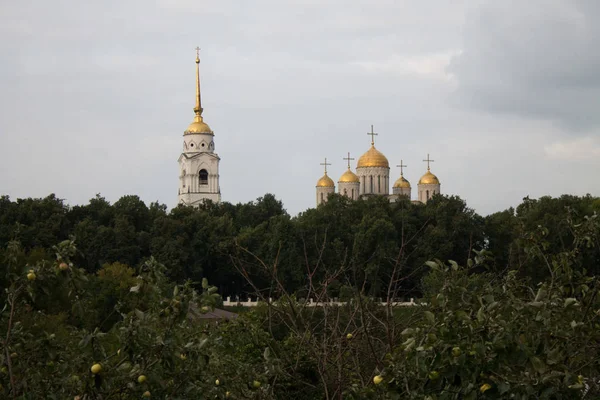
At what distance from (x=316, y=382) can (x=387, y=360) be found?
1036 centimetres

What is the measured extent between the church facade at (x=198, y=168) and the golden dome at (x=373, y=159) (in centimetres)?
1215

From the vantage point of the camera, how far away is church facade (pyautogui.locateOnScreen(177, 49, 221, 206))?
9275cm

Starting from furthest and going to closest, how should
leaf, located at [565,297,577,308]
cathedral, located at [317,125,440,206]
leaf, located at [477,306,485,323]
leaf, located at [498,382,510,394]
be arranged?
cathedral, located at [317,125,440,206] < leaf, located at [565,297,577,308] < leaf, located at [477,306,485,323] < leaf, located at [498,382,510,394]

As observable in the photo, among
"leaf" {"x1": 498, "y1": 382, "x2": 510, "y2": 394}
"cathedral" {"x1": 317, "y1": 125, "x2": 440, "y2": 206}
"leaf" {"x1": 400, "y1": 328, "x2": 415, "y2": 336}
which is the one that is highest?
"cathedral" {"x1": 317, "y1": 125, "x2": 440, "y2": 206}

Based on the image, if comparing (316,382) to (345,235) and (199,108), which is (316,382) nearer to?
(345,235)

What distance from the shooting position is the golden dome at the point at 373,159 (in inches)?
3531

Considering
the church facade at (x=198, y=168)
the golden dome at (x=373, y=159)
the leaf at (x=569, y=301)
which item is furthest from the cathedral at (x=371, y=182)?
the leaf at (x=569, y=301)

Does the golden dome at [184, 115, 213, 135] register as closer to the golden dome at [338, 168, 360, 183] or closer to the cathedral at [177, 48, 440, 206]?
the cathedral at [177, 48, 440, 206]

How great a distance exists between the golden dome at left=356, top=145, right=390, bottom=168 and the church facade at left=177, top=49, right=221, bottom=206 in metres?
12.2

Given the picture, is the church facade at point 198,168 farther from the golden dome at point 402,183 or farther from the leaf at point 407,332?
the leaf at point 407,332

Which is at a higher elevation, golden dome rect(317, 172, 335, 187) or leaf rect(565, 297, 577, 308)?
golden dome rect(317, 172, 335, 187)

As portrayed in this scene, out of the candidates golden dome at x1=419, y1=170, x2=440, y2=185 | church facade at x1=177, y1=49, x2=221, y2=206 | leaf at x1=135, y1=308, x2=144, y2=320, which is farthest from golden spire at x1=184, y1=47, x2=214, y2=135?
leaf at x1=135, y1=308, x2=144, y2=320

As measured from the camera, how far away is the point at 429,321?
22.2ft

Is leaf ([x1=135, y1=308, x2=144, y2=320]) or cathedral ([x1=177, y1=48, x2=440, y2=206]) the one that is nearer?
leaf ([x1=135, y1=308, x2=144, y2=320])
